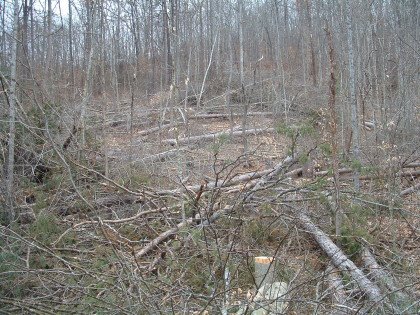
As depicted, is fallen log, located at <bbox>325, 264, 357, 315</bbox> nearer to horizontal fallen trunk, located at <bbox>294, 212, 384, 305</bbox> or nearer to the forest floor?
the forest floor

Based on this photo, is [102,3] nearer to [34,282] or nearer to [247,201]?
[247,201]

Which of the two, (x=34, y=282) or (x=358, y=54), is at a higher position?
(x=358, y=54)

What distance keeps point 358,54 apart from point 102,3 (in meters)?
6.01

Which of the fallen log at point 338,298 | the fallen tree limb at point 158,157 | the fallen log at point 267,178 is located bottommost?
the fallen log at point 338,298

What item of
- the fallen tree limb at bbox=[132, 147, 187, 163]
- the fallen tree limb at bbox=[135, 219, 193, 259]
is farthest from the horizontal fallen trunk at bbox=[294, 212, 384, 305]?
the fallen tree limb at bbox=[132, 147, 187, 163]

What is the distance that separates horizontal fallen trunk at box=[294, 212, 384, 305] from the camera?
4.18 metres

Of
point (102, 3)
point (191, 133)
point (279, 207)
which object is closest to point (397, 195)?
point (279, 207)

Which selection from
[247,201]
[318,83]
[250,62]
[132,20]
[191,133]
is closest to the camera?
[247,201]

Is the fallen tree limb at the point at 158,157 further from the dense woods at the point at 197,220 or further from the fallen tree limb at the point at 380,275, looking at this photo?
the fallen tree limb at the point at 380,275

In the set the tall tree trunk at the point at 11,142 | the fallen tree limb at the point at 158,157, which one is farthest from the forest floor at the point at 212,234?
the fallen tree limb at the point at 158,157

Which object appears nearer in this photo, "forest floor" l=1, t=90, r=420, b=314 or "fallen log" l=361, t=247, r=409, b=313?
"fallen log" l=361, t=247, r=409, b=313

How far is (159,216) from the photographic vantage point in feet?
21.1

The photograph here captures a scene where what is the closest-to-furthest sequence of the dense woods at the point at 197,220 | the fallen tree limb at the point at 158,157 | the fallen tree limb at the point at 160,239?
1. the dense woods at the point at 197,220
2. the fallen tree limb at the point at 160,239
3. the fallen tree limb at the point at 158,157

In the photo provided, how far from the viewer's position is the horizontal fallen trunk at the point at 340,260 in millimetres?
4180
